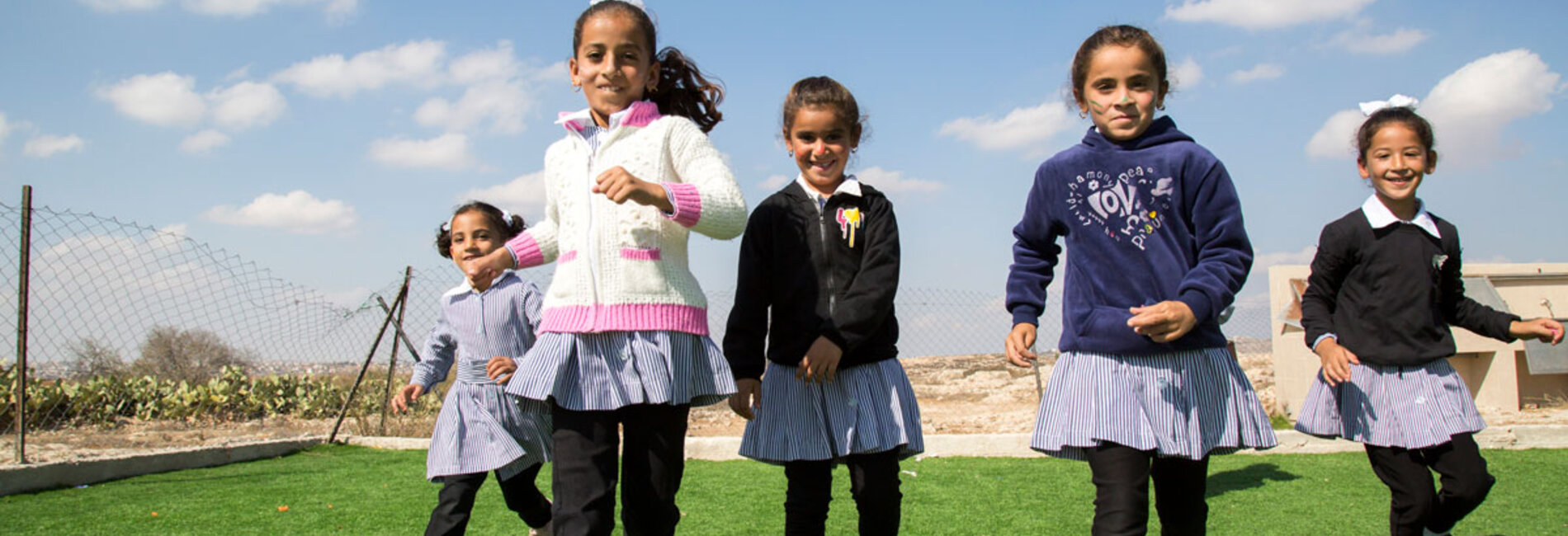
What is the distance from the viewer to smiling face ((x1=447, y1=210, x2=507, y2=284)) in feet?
12.5

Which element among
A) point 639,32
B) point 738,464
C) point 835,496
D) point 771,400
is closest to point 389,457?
point 738,464

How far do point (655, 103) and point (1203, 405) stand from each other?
1.56 metres

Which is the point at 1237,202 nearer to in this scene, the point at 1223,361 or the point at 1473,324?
the point at 1223,361

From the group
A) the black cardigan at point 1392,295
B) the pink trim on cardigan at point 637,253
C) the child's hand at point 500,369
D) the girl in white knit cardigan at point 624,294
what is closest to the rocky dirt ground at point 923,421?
the black cardigan at point 1392,295

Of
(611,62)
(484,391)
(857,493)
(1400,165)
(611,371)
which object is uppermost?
(611,62)

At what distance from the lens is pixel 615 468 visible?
2277 millimetres

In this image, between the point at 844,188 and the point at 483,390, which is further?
the point at 483,390

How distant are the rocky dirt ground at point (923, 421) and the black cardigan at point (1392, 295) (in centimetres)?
348

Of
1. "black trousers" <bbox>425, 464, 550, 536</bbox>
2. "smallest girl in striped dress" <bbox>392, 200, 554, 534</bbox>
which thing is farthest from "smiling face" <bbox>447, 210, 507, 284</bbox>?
"black trousers" <bbox>425, 464, 550, 536</bbox>

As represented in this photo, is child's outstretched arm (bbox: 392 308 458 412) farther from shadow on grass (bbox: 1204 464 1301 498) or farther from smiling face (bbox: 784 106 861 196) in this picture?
shadow on grass (bbox: 1204 464 1301 498)

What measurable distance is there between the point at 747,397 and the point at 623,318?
22.2 inches

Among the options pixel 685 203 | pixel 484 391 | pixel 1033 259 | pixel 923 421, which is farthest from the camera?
pixel 923 421

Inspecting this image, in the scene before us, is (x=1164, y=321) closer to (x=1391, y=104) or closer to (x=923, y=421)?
(x=1391, y=104)

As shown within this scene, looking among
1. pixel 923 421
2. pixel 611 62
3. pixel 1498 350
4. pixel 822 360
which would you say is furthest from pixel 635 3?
pixel 1498 350
